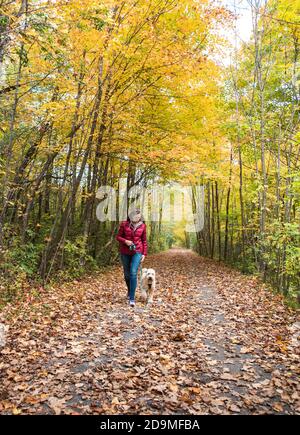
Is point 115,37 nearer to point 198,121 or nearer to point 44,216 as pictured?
point 198,121

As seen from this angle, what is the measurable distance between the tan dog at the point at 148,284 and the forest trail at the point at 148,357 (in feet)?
0.83

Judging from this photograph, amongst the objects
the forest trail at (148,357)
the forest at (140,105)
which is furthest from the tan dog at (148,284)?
the forest at (140,105)

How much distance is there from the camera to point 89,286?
11070 millimetres

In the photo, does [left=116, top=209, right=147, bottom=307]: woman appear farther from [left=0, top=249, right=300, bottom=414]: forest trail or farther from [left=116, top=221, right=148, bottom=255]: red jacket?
[left=0, top=249, right=300, bottom=414]: forest trail

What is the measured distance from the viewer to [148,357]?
507 centimetres

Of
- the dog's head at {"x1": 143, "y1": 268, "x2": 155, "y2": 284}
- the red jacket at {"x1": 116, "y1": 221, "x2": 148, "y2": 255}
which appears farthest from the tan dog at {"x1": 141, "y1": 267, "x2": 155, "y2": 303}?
the red jacket at {"x1": 116, "y1": 221, "x2": 148, "y2": 255}

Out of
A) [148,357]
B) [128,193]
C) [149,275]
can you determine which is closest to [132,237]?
[149,275]

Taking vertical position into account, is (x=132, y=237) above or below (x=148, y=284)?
above

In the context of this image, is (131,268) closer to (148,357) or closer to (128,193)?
(148,357)

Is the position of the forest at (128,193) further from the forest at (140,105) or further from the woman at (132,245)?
the woman at (132,245)

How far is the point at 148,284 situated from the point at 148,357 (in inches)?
127

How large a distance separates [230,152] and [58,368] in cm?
1587
